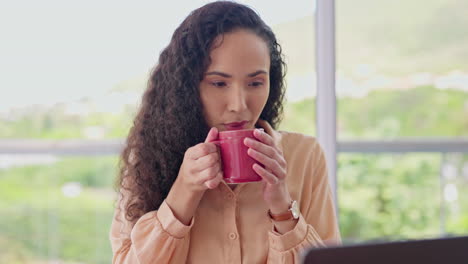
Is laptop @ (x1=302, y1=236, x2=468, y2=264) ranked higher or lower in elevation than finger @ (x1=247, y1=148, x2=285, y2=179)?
lower

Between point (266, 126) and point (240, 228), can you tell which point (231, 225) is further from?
point (266, 126)

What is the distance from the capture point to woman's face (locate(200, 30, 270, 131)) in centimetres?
141

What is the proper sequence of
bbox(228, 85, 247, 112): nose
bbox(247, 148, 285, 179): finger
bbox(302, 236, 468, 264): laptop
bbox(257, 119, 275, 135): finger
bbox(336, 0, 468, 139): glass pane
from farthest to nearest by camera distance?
bbox(336, 0, 468, 139): glass pane, bbox(257, 119, 275, 135): finger, bbox(228, 85, 247, 112): nose, bbox(247, 148, 285, 179): finger, bbox(302, 236, 468, 264): laptop

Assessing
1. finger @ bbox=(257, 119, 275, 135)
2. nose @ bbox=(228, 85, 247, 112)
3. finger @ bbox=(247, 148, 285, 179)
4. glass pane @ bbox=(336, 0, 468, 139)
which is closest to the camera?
finger @ bbox=(247, 148, 285, 179)

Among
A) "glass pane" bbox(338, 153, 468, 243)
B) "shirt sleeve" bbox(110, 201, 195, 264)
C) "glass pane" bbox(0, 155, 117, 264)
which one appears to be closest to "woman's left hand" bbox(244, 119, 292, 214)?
"shirt sleeve" bbox(110, 201, 195, 264)

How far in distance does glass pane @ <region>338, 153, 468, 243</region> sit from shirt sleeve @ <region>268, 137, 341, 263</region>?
146 cm

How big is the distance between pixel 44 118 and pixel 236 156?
6.91 ft

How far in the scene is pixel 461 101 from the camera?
3.20 meters

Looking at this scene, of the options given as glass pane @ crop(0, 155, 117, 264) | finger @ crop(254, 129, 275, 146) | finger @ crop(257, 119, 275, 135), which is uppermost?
finger @ crop(257, 119, 275, 135)

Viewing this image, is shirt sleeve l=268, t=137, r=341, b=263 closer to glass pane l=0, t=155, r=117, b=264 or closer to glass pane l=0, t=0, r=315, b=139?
glass pane l=0, t=0, r=315, b=139

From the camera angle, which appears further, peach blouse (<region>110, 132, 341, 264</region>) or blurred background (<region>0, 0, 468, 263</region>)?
blurred background (<region>0, 0, 468, 263</region>)

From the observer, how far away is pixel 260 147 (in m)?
1.31

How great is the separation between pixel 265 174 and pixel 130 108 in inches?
63.0

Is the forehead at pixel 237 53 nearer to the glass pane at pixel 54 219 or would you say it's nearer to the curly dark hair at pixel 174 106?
the curly dark hair at pixel 174 106
